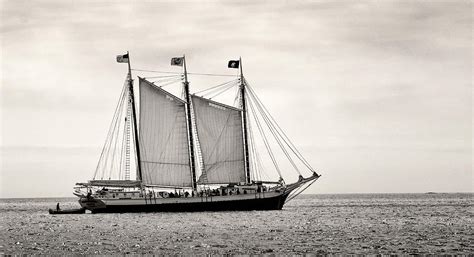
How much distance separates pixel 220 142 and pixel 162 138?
8.03 m

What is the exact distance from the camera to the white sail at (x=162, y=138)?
10581 cm

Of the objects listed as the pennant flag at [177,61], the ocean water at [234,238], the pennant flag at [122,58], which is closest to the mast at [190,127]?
the pennant flag at [177,61]

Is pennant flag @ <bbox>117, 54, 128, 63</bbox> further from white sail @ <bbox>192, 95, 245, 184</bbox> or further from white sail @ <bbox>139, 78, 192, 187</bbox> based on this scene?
white sail @ <bbox>192, 95, 245, 184</bbox>

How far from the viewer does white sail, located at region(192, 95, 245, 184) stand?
105938 millimetres

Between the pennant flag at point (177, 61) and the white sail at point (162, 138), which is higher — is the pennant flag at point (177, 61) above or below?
above

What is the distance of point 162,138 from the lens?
107 meters

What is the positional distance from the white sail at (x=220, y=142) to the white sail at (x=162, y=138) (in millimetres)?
2550

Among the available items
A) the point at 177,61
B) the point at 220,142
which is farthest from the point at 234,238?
the point at 177,61

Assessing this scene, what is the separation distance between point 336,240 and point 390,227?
1977cm

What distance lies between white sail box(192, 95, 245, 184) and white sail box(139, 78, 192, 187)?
2550 mm

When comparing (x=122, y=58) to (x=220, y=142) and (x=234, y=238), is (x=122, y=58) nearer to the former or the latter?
(x=220, y=142)

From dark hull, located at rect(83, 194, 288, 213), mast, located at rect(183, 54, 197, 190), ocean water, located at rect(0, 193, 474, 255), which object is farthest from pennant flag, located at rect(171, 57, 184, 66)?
ocean water, located at rect(0, 193, 474, 255)

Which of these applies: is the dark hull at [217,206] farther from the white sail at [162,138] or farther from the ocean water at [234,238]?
the ocean water at [234,238]

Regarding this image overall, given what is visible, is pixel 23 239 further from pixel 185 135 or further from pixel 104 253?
pixel 185 135
